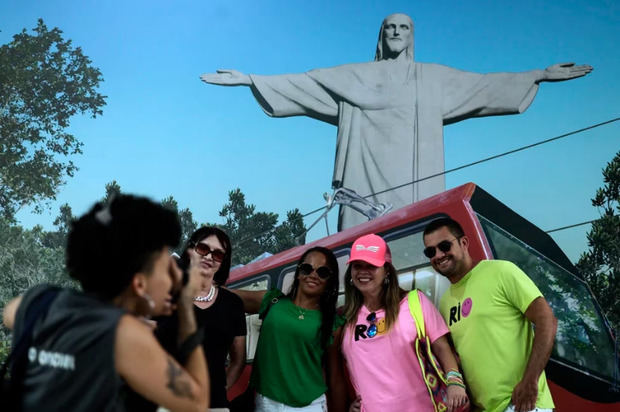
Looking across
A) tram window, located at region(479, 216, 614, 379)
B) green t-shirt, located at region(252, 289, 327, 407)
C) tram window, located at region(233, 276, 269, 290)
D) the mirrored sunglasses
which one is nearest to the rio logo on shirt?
the mirrored sunglasses

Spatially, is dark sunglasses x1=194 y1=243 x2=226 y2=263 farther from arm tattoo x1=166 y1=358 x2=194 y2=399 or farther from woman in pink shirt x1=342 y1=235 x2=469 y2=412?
arm tattoo x1=166 y1=358 x2=194 y2=399

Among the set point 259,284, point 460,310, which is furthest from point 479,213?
point 259,284

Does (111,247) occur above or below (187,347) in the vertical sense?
above

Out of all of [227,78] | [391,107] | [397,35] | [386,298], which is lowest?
[386,298]

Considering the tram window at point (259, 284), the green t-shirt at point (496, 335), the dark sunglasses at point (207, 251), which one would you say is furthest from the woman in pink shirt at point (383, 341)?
Answer: the tram window at point (259, 284)

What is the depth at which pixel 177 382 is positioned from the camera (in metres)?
1.31

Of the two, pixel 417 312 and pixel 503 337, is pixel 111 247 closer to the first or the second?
pixel 417 312

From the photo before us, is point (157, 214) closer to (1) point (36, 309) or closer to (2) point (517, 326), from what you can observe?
(1) point (36, 309)

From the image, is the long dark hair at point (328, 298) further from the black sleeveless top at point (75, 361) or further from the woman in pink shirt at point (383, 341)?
the black sleeveless top at point (75, 361)

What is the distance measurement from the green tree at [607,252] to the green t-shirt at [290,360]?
12907mm

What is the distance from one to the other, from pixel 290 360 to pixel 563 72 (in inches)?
643

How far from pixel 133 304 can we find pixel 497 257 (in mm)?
2787

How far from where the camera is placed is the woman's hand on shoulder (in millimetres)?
2588

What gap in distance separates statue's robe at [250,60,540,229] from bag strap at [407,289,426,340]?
13788 millimetres
